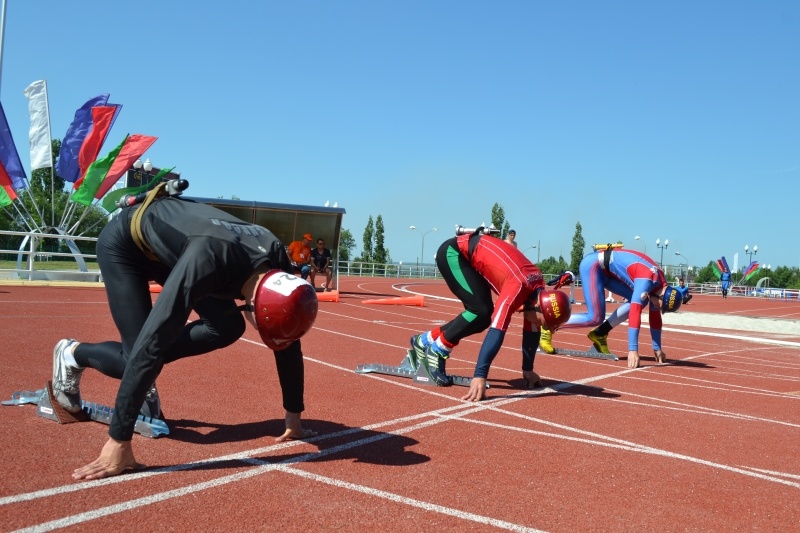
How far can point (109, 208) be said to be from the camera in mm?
22156

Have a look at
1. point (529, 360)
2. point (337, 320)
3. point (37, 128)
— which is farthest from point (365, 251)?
point (529, 360)

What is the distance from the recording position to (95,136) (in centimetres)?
2231

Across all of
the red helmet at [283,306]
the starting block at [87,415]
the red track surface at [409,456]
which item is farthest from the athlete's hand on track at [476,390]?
the red helmet at [283,306]

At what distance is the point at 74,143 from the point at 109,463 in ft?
71.0

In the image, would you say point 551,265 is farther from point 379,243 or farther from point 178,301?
point 178,301

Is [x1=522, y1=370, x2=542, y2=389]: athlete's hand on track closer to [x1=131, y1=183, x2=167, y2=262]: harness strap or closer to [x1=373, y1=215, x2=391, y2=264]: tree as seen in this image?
[x1=131, y1=183, x2=167, y2=262]: harness strap

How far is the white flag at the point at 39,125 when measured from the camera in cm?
2300

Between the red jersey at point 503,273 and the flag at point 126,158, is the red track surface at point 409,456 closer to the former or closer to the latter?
the red jersey at point 503,273

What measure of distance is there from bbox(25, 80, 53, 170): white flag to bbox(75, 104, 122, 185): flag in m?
1.68

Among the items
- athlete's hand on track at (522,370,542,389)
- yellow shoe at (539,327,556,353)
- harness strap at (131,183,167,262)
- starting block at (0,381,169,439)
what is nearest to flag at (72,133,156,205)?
yellow shoe at (539,327,556,353)

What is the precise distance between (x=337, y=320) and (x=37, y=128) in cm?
1602

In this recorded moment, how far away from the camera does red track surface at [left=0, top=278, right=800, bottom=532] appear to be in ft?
10.1

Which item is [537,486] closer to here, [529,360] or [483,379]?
[483,379]

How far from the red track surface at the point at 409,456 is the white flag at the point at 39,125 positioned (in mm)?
17357
